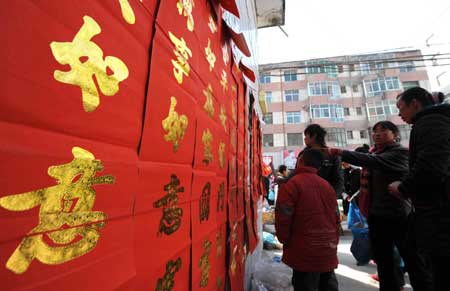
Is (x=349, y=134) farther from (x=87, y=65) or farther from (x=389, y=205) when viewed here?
(x=87, y=65)

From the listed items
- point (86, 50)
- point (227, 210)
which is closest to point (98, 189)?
point (86, 50)

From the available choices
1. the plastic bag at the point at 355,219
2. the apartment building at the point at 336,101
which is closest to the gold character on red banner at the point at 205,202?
the plastic bag at the point at 355,219

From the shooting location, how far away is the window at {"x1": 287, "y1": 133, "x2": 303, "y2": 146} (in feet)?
69.3

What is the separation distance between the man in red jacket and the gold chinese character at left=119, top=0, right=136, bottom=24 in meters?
1.50

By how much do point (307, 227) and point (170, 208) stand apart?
129cm

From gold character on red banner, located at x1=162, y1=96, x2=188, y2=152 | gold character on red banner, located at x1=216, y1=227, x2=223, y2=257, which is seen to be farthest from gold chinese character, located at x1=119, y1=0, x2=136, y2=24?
gold character on red banner, located at x1=216, y1=227, x2=223, y2=257

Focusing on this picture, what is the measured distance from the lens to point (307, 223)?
1.74m

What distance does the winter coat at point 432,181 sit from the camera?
4.54 ft

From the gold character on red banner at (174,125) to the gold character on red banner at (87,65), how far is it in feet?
0.76

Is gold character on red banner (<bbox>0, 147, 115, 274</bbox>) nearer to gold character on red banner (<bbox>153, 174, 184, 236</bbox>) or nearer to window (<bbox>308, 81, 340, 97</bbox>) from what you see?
gold character on red banner (<bbox>153, 174, 184, 236</bbox>)

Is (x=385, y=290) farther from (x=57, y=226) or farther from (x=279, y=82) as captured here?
(x=279, y=82)

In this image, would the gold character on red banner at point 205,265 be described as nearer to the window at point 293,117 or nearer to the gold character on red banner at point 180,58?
the gold character on red banner at point 180,58

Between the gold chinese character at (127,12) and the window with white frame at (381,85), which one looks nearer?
the gold chinese character at (127,12)

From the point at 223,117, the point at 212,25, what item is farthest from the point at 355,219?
the point at 212,25
